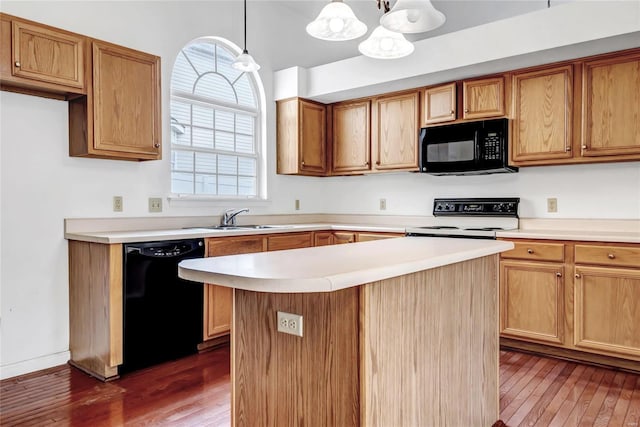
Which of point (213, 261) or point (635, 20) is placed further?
point (635, 20)

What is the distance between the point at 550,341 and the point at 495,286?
1268 millimetres

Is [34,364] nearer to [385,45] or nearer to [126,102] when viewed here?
[126,102]

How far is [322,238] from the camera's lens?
416cm

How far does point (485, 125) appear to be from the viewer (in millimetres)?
3539

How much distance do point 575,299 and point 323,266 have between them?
2.33 m

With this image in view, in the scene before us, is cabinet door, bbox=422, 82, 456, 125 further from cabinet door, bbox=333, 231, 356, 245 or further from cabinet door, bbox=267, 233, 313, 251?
cabinet door, bbox=267, 233, 313, 251

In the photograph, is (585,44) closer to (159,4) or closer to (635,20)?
(635,20)

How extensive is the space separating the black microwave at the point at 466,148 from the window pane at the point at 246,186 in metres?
1.61

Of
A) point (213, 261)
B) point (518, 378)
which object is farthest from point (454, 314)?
point (518, 378)

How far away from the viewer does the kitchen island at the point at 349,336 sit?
1.36m

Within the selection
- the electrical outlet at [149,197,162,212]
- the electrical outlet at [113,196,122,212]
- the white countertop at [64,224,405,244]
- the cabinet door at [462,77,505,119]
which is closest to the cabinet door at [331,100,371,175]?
the white countertop at [64,224,405,244]

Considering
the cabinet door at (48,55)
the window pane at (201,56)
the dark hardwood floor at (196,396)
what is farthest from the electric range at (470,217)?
the cabinet door at (48,55)

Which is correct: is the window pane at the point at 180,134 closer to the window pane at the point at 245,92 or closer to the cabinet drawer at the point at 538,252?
the window pane at the point at 245,92

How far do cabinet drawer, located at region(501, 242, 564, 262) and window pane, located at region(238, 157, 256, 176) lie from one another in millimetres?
2376
